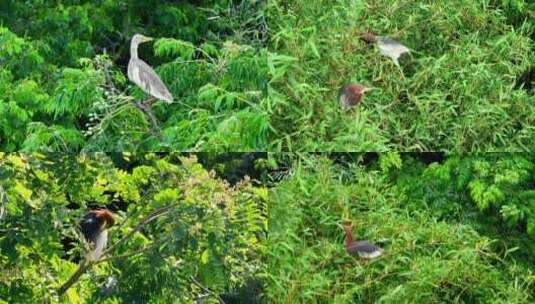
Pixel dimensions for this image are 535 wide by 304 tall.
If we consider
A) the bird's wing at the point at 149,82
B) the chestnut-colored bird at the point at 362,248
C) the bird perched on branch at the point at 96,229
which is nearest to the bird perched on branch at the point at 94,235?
the bird perched on branch at the point at 96,229

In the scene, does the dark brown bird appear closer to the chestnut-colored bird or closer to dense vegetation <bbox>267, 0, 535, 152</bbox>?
dense vegetation <bbox>267, 0, 535, 152</bbox>

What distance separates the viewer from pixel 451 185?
4.62 m

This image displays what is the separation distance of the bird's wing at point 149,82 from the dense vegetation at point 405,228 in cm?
92

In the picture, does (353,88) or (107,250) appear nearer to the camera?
(107,250)

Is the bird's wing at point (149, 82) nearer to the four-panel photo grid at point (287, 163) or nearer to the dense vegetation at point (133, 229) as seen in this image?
the four-panel photo grid at point (287, 163)

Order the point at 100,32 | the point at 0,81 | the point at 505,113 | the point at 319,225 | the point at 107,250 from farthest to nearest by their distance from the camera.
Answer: the point at 100,32, the point at 0,81, the point at 505,113, the point at 319,225, the point at 107,250

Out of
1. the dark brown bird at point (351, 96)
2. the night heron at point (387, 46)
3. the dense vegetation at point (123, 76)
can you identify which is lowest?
the dense vegetation at point (123, 76)

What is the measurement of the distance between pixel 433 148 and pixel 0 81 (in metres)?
2.14

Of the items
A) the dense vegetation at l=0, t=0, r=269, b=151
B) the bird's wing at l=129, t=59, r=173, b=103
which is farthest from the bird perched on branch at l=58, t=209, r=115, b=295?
the bird's wing at l=129, t=59, r=173, b=103

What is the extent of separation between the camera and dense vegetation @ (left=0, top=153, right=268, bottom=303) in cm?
378

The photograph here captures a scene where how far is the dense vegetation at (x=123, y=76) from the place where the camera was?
487 centimetres

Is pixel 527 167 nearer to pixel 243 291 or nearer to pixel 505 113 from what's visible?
pixel 505 113

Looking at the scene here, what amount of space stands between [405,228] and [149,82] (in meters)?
1.42

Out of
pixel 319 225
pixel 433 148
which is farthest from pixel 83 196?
pixel 433 148
